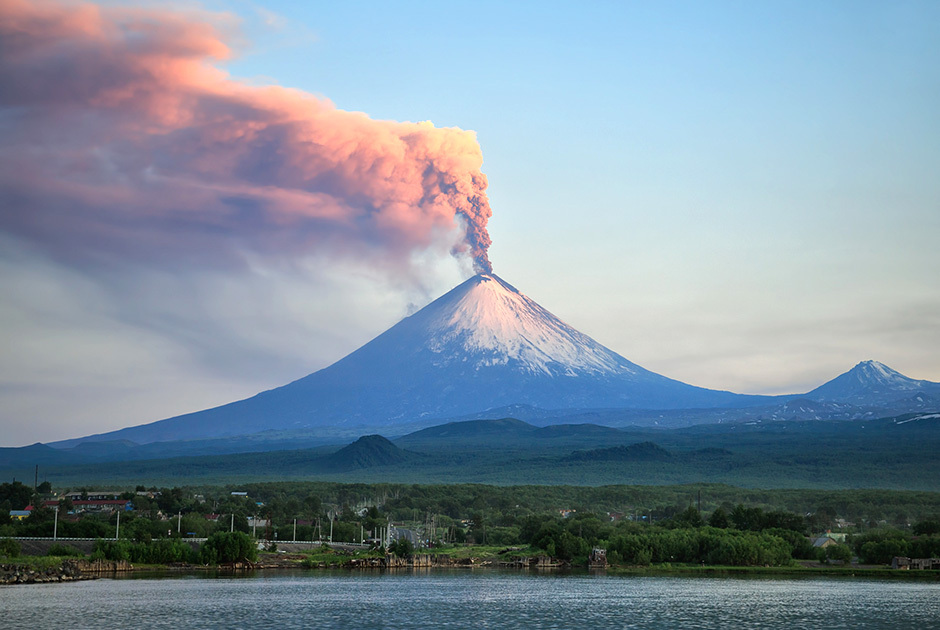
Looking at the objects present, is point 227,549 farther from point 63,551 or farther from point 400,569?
point 400,569

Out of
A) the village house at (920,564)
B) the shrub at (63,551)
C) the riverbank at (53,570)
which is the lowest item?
the village house at (920,564)

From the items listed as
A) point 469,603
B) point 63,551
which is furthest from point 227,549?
point 469,603

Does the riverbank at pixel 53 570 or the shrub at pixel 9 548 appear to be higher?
the shrub at pixel 9 548

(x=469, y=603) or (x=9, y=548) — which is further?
(x=9, y=548)

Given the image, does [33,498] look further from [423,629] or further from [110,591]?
[423,629]

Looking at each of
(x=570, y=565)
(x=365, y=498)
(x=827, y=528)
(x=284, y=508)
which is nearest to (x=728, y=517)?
(x=570, y=565)

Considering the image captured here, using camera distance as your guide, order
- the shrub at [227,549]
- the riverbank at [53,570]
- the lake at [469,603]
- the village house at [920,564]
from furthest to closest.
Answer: the village house at [920,564]
the shrub at [227,549]
the riverbank at [53,570]
the lake at [469,603]

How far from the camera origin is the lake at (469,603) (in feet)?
168

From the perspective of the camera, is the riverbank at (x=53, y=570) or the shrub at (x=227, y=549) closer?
the riverbank at (x=53, y=570)

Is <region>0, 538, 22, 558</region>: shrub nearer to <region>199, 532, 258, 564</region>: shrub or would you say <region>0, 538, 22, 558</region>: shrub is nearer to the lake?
the lake

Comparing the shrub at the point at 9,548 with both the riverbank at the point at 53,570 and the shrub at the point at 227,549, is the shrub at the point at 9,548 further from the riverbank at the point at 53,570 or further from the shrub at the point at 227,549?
the shrub at the point at 227,549

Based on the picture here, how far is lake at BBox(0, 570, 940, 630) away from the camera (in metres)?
51.2

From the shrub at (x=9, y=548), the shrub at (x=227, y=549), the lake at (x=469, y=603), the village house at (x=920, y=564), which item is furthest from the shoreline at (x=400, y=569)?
the lake at (x=469, y=603)

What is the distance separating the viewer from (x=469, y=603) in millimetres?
60875
